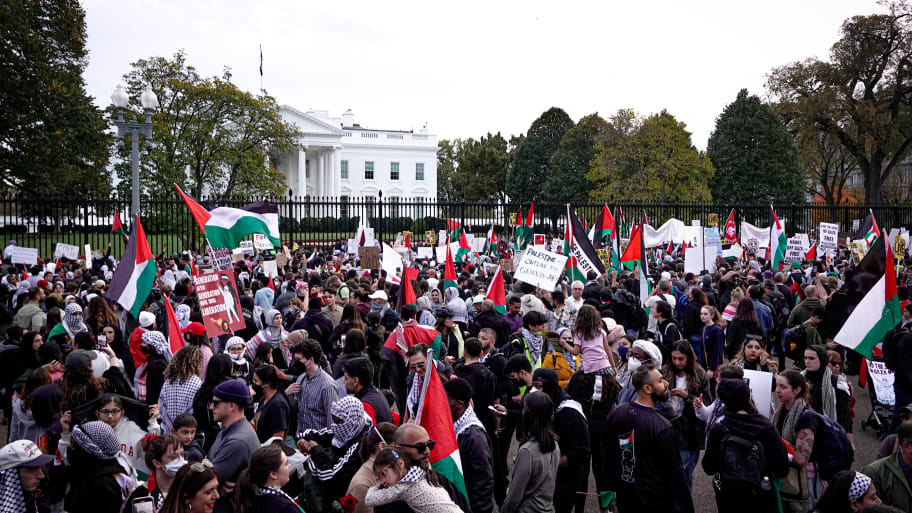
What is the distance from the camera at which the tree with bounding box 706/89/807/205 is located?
48.4 meters

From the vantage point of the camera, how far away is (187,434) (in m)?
4.45

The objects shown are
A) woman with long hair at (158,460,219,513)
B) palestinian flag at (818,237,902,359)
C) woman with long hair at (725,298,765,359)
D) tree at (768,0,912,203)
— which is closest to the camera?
woman with long hair at (158,460,219,513)

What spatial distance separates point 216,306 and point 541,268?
177 inches

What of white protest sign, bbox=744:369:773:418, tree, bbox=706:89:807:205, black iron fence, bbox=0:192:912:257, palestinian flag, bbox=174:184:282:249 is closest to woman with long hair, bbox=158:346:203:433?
palestinian flag, bbox=174:184:282:249

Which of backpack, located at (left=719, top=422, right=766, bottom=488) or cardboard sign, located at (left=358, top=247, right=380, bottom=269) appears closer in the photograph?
backpack, located at (left=719, top=422, right=766, bottom=488)

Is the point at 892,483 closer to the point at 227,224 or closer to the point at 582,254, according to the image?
the point at 582,254

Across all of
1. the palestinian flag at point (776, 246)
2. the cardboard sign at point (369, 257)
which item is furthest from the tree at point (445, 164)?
the palestinian flag at point (776, 246)

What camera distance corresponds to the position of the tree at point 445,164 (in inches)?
3568

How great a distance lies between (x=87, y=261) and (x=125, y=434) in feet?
38.4

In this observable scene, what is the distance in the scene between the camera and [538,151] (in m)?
65.7

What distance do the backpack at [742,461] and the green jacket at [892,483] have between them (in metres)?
0.65

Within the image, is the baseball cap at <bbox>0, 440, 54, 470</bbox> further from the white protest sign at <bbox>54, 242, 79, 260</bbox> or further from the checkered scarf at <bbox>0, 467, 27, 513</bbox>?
the white protest sign at <bbox>54, 242, 79, 260</bbox>

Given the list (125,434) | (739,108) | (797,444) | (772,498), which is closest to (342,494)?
(125,434)

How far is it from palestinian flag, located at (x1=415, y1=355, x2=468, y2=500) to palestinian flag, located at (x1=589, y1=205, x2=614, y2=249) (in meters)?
11.4
